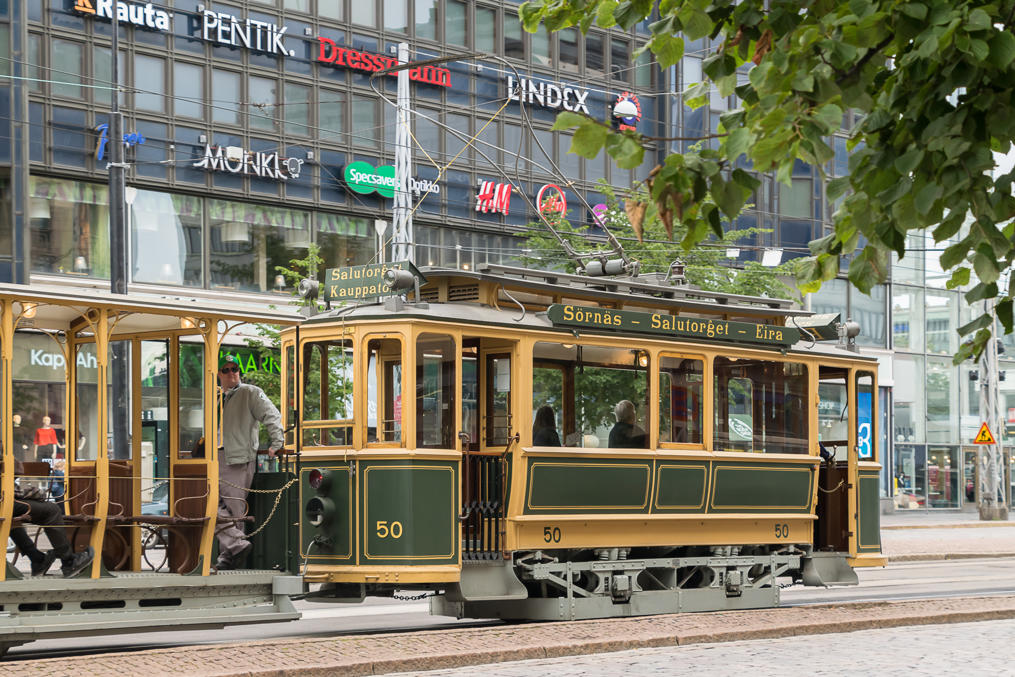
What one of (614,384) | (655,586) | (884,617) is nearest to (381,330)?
(614,384)

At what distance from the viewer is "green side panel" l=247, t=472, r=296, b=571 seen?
12500mm

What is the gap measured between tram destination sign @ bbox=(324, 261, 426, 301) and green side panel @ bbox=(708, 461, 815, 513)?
371cm

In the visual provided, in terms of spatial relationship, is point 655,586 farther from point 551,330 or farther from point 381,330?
point 381,330

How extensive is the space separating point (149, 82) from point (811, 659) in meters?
25.2

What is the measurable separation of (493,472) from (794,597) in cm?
609

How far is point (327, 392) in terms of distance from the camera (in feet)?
43.7

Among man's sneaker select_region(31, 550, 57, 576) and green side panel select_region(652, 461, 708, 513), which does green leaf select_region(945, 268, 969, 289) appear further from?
green side panel select_region(652, 461, 708, 513)

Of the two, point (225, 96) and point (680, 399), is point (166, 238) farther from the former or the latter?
point (680, 399)

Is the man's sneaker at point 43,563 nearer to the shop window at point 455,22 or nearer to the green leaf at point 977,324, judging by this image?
the green leaf at point 977,324

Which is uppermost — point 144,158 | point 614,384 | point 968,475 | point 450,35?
point 450,35

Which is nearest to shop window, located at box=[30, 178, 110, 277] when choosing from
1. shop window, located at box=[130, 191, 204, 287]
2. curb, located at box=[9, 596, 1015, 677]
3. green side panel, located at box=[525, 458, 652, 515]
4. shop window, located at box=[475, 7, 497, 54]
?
shop window, located at box=[130, 191, 204, 287]

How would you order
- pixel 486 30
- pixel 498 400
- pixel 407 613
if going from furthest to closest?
1. pixel 486 30
2. pixel 407 613
3. pixel 498 400

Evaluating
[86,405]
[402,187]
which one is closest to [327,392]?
[86,405]

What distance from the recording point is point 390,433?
12.8m
